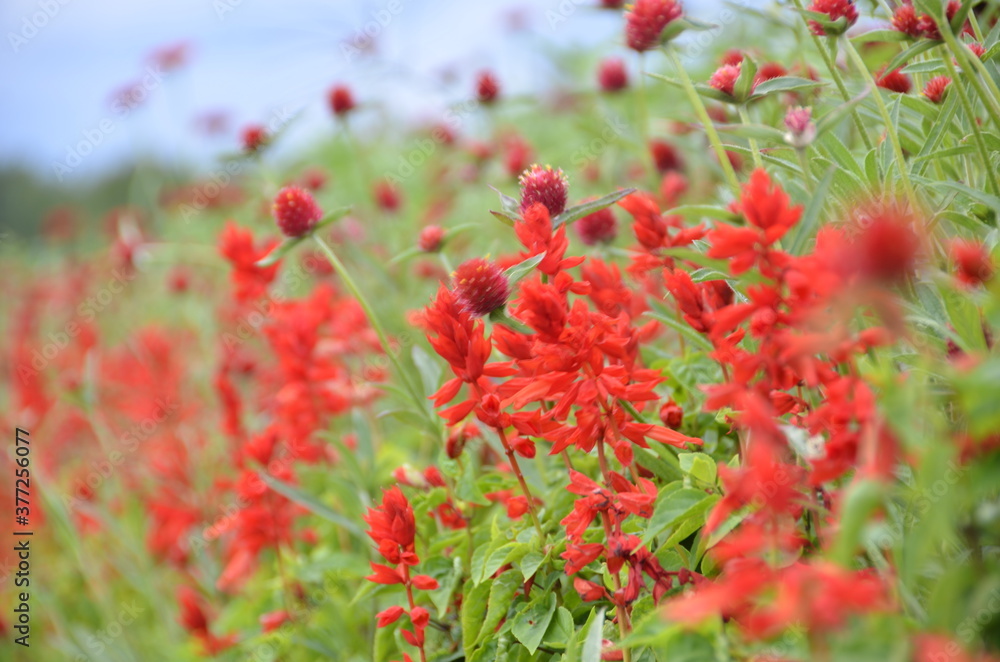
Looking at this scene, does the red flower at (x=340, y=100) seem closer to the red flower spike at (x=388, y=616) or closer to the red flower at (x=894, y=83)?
the red flower at (x=894, y=83)

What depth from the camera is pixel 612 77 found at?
2.17 meters

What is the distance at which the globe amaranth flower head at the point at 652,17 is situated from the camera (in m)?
0.85

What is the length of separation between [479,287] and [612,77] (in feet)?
5.17

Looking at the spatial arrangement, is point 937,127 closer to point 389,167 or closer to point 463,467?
point 463,467

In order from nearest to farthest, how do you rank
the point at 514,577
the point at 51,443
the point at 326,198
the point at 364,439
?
1. the point at 514,577
2. the point at 364,439
3. the point at 51,443
4. the point at 326,198

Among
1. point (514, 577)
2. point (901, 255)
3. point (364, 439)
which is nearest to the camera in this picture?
point (901, 255)

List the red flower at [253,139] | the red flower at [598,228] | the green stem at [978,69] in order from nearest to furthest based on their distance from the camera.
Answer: the green stem at [978,69] < the red flower at [598,228] < the red flower at [253,139]

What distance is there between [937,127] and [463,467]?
737 millimetres

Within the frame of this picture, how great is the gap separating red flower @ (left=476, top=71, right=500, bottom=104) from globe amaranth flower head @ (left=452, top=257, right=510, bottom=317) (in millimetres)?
1422

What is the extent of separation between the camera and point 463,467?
1115 mm

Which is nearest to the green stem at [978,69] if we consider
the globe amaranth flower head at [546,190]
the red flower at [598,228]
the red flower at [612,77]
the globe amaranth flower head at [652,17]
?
the globe amaranth flower head at [652,17]

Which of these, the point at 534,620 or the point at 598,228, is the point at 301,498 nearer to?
the point at 534,620

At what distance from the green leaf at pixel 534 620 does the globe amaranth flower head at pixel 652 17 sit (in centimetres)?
63

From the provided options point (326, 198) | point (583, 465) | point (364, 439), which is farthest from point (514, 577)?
point (326, 198)
